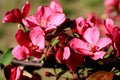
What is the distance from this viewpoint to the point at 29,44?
1.07 metres

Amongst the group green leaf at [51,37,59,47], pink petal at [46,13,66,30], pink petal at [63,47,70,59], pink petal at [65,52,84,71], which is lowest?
pink petal at [65,52,84,71]

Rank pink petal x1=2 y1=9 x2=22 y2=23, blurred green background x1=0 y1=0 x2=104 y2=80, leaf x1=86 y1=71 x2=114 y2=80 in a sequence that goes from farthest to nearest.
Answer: blurred green background x1=0 y1=0 x2=104 y2=80, pink petal x1=2 y1=9 x2=22 y2=23, leaf x1=86 y1=71 x2=114 y2=80

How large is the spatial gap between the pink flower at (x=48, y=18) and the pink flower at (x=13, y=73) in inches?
4.7

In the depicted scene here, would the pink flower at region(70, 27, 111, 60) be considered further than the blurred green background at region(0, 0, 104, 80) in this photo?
No

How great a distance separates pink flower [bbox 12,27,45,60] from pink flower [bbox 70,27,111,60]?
0.09m

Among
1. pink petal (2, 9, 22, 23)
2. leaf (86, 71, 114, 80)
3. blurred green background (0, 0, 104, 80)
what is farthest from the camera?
blurred green background (0, 0, 104, 80)

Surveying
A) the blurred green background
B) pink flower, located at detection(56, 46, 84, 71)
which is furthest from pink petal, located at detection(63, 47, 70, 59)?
the blurred green background

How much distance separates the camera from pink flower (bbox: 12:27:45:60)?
40.8 inches

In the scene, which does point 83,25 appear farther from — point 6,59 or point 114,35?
point 6,59

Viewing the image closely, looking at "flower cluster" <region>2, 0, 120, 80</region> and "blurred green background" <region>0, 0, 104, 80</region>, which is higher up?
"flower cluster" <region>2, 0, 120, 80</region>

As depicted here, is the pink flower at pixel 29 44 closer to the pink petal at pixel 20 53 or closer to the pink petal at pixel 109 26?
the pink petal at pixel 20 53

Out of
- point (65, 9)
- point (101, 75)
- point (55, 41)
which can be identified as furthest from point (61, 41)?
point (65, 9)

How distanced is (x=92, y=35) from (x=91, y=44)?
0.09ft

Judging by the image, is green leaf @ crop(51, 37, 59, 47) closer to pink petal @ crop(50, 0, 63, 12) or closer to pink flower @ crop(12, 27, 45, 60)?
pink flower @ crop(12, 27, 45, 60)
